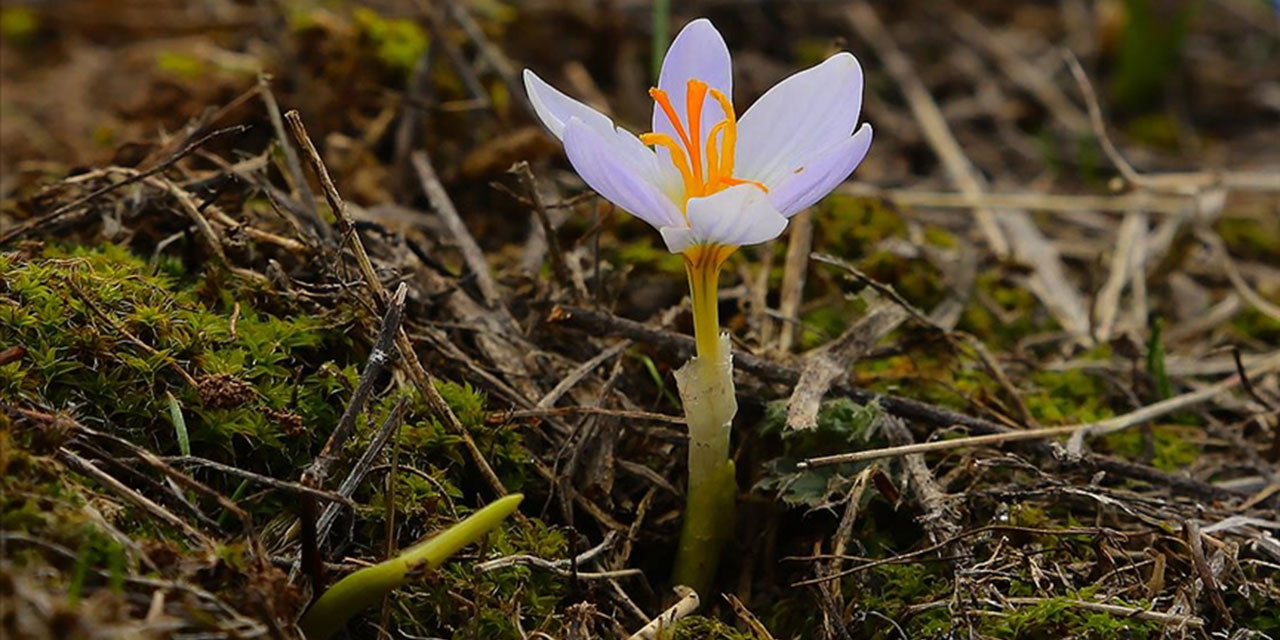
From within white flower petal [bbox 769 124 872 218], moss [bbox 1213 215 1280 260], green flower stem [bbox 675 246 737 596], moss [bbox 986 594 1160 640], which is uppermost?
white flower petal [bbox 769 124 872 218]

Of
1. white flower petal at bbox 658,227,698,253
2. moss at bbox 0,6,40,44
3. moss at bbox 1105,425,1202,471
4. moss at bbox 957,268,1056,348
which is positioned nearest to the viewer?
white flower petal at bbox 658,227,698,253

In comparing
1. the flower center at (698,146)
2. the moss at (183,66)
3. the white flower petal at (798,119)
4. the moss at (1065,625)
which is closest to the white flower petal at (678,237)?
the flower center at (698,146)

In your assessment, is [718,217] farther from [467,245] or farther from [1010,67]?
[1010,67]

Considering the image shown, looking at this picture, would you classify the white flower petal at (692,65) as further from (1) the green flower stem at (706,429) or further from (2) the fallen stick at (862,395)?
(2) the fallen stick at (862,395)

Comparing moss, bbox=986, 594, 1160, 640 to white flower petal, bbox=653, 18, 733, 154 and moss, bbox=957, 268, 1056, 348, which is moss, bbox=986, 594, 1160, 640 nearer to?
white flower petal, bbox=653, 18, 733, 154

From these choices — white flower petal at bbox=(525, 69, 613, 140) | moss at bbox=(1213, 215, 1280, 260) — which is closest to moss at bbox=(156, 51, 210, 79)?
white flower petal at bbox=(525, 69, 613, 140)

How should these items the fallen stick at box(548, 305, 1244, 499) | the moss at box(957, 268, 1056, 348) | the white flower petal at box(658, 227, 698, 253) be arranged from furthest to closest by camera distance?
the moss at box(957, 268, 1056, 348) → the fallen stick at box(548, 305, 1244, 499) → the white flower petal at box(658, 227, 698, 253)

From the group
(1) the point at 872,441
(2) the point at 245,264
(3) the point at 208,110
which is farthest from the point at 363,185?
(1) the point at 872,441
